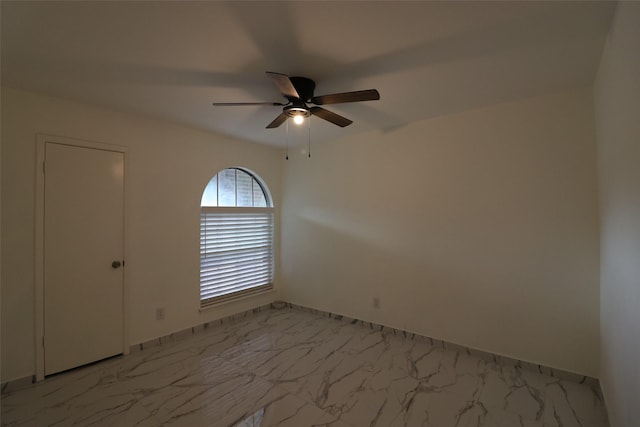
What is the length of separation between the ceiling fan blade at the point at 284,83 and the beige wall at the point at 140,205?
1921 millimetres

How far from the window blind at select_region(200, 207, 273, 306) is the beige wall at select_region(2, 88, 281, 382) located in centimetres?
15

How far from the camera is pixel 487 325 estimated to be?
9.08ft

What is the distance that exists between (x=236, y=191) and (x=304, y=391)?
8.80 ft

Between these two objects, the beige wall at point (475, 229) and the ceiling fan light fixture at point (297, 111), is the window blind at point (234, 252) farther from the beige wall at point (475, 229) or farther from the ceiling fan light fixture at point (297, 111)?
the ceiling fan light fixture at point (297, 111)

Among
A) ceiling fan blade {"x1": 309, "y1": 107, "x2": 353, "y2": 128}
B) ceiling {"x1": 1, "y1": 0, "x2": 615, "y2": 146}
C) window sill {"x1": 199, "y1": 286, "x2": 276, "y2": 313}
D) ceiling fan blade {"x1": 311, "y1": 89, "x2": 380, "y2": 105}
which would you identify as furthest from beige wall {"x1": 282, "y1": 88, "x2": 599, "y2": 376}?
ceiling fan blade {"x1": 311, "y1": 89, "x2": 380, "y2": 105}

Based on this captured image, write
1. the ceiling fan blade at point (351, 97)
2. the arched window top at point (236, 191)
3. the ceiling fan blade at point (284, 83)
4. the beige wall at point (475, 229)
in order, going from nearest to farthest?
the ceiling fan blade at point (284, 83)
the ceiling fan blade at point (351, 97)
the beige wall at point (475, 229)
the arched window top at point (236, 191)

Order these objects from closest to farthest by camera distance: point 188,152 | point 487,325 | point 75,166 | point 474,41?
point 474,41 → point 75,166 → point 487,325 → point 188,152

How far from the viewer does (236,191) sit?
4.03 meters

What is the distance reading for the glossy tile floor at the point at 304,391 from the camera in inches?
77.7

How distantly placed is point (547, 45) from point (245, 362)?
3398 millimetres

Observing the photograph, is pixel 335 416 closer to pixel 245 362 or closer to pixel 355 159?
pixel 245 362

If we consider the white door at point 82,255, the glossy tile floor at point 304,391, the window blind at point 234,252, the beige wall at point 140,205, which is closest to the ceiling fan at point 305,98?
the beige wall at point 140,205

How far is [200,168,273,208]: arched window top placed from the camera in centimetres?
372

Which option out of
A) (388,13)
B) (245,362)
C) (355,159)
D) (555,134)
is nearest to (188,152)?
(355,159)
